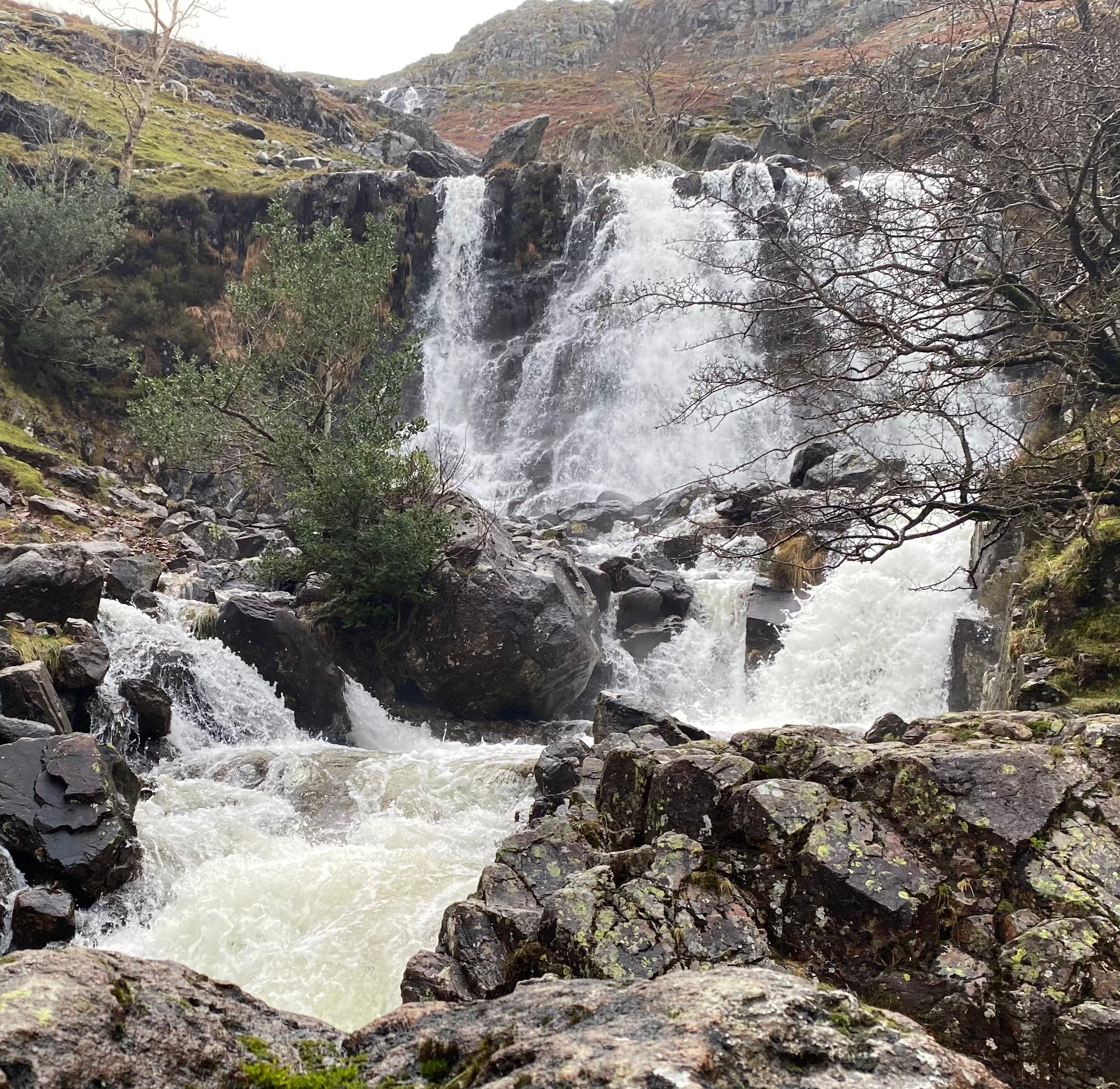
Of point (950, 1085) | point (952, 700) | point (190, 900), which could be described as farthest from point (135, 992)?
point (952, 700)

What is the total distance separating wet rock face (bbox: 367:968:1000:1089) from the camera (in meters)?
2.04

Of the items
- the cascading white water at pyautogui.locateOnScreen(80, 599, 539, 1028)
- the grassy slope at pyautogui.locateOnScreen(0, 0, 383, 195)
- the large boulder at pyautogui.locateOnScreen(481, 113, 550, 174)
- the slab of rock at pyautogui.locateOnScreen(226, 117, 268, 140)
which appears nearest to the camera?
the cascading white water at pyautogui.locateOnScreen(80, 599, 539, 1028)

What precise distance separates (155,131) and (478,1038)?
50705 millimetres

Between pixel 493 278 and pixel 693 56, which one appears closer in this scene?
pixel 493 278

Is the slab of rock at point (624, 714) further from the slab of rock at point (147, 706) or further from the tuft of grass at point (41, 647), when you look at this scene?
the tuft of grass at point (41, 647)

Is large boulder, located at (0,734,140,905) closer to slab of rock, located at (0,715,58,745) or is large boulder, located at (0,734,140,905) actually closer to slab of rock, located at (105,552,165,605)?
slab of rock, located at (0,715,58,745)

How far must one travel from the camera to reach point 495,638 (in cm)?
1461

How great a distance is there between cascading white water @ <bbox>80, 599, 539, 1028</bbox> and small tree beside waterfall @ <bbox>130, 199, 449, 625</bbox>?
2608 mm

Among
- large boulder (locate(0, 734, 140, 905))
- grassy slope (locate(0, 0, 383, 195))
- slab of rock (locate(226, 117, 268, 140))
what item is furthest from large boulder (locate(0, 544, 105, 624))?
slab of rock (locate(226, 117, 268, 140))

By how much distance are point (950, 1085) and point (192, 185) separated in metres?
39.7

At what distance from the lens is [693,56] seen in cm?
7219

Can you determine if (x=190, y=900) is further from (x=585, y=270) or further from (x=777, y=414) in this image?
(x=585, y=270)

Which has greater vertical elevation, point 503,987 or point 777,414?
point 777,414

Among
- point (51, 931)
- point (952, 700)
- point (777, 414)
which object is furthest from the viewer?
point (777, 414)
